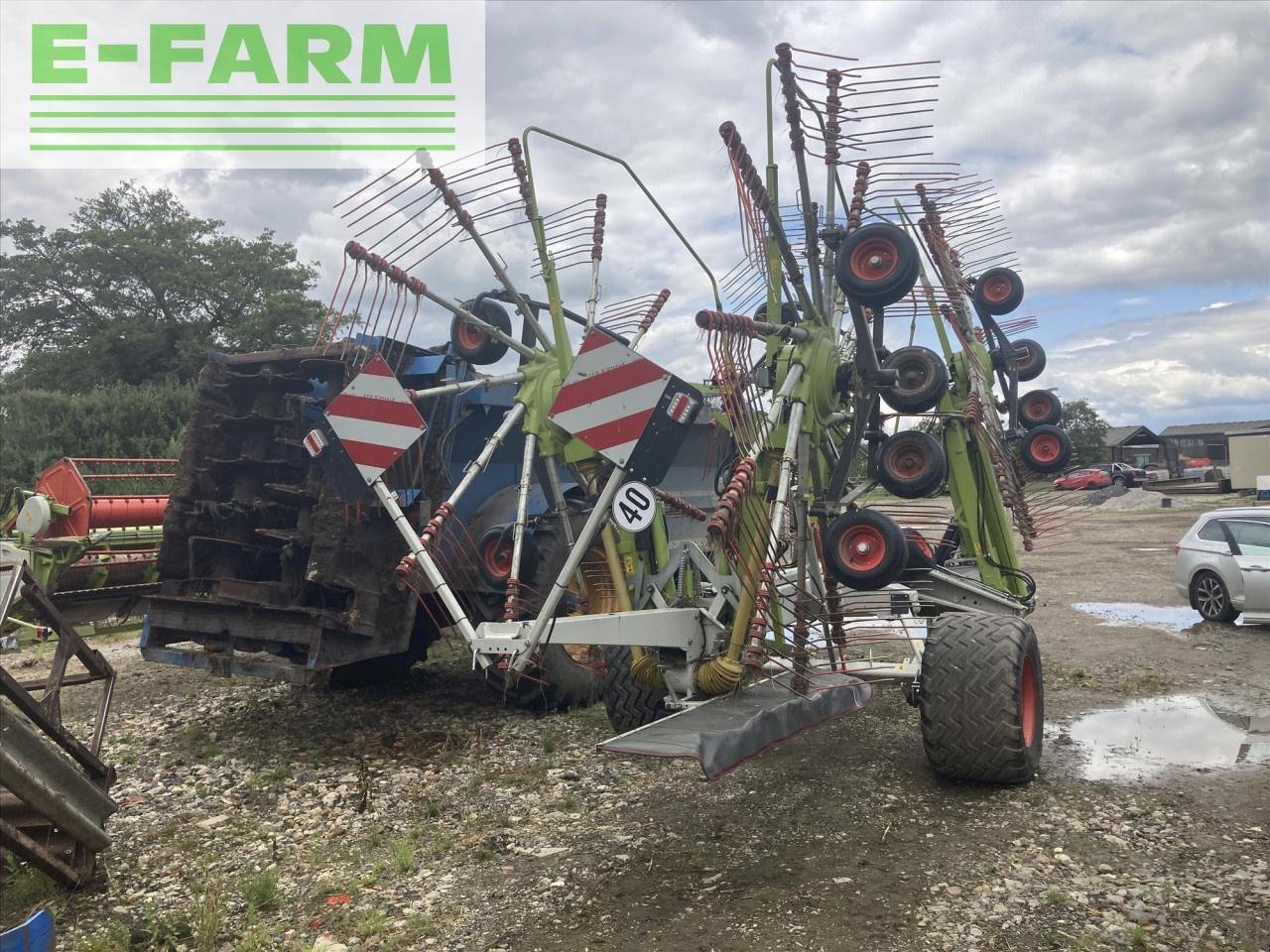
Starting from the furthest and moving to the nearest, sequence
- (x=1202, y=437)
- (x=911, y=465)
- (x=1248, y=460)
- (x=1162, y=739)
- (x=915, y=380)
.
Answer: (x=1202, y=437), (x=1248, y=460), (x=1162, y=739), (x=911, y=465), (x=915, y=380)

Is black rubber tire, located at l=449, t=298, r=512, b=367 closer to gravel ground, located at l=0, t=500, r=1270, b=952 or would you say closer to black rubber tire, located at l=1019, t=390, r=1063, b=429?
gravel ground, located at l=0, t=500, r=1270, b=952

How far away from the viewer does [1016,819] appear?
4430 millimetres

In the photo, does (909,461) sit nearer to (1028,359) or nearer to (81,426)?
(1028,359)

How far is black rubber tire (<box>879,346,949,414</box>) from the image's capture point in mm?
5172

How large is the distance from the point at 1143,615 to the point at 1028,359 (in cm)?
521

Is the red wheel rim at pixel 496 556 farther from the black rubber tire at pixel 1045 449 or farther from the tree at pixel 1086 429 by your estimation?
the tree at pixel 1086 429

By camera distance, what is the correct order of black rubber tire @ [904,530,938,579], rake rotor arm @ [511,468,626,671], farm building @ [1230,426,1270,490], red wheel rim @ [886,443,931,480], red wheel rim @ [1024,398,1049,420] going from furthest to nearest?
farm building @ [1230,426,1270,490], red wheel rim @ [1024,398,1049,420], black rubber tire @ [904,530,938,579], red wheel rim @ [886,443,931,480], rake rotor arm @ [511,468,626,671]

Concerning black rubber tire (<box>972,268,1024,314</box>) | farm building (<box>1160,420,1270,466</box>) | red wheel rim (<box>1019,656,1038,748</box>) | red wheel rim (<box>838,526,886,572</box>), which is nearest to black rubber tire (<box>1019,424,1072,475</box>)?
black rubber tire (<box>972,268,1024,314</box>)

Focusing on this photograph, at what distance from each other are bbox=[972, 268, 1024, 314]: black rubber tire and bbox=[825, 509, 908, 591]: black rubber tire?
3.03 metres

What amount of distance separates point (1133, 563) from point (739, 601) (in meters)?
14.1

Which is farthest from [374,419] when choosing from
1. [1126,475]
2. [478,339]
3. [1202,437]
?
[1202,437]

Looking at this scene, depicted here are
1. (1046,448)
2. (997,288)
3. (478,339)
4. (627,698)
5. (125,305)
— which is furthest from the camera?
(125,305)

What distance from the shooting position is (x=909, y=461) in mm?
5555

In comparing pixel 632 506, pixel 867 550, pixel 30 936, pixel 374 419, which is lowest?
pixel 30 936
